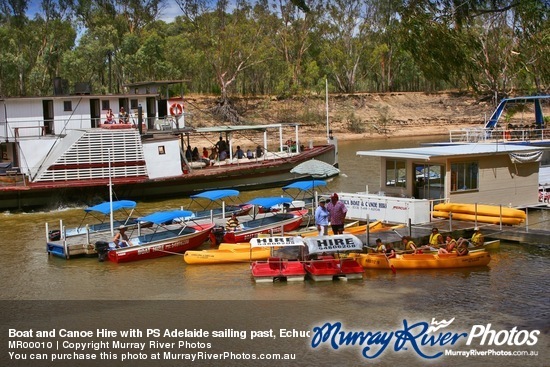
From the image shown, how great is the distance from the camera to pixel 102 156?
3650cm

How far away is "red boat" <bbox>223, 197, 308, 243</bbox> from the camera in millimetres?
26219

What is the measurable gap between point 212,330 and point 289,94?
6810 cm

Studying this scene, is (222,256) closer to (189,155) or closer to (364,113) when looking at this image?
(189,155)

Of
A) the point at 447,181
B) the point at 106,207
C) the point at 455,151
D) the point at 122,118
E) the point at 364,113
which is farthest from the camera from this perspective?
the point at 364,113

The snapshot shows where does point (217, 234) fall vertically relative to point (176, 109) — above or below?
below

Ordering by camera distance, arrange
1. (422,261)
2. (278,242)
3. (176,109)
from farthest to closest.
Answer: (176,109) < (422,261) < (278,242)

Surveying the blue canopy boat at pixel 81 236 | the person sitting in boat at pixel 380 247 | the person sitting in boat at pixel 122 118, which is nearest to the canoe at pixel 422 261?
the person sitting in boat at pixel 380 247

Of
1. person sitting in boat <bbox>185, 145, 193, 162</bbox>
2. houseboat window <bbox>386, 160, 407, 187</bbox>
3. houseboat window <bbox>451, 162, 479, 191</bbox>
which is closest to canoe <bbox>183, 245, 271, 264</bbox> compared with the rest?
houseboat window <bbox>386, 160, 407, 187</bbox>

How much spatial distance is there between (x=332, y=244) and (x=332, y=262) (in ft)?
1.61

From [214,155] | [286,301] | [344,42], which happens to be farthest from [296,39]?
[286,301]

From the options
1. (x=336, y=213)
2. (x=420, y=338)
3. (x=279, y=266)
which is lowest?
(x=420, y=338)

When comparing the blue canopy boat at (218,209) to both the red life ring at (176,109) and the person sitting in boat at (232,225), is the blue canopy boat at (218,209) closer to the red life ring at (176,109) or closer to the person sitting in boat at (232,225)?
the person sitting in boat at (232,225)

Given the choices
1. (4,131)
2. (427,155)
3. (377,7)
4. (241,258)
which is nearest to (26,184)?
(4,131)

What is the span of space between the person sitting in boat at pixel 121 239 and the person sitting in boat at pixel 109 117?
1499 centimetres
